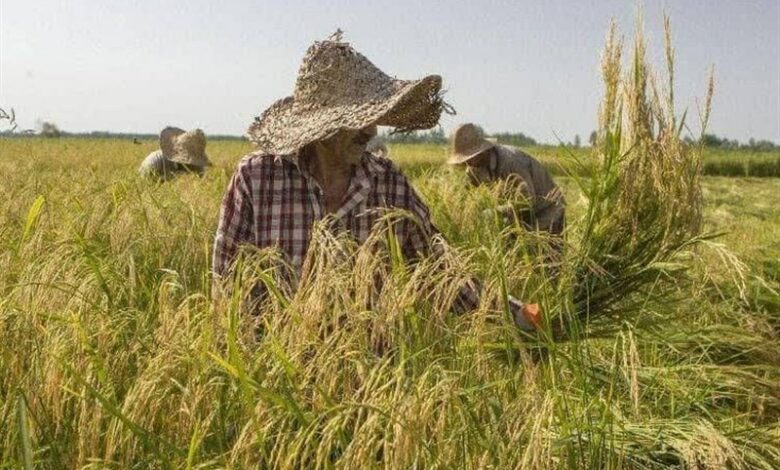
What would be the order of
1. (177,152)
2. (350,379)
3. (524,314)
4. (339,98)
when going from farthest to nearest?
(177,152) → (339,98) → (524,314) → (350,379)

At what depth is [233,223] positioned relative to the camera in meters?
2.60

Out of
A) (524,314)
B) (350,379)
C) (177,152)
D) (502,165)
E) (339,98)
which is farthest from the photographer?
(177,152)

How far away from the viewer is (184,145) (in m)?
7.82

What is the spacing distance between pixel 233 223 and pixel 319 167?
0.33 metres

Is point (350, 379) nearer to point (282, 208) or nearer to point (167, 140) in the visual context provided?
point (282, 208)

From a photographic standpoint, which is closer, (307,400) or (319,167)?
(307,400)

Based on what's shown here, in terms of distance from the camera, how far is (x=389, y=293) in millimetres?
1759

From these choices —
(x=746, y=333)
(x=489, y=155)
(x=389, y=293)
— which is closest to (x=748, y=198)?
(x=489, y=155)

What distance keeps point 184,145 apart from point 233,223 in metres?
5.48

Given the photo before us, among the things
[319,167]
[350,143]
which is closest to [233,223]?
[319,167]

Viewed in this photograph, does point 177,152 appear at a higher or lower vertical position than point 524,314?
higher

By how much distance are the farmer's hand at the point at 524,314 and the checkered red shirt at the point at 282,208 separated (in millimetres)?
428

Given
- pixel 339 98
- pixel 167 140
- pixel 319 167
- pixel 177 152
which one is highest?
pixel 339 98

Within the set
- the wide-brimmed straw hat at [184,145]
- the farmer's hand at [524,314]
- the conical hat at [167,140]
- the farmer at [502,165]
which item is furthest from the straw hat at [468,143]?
the conical hat at [167,140]
